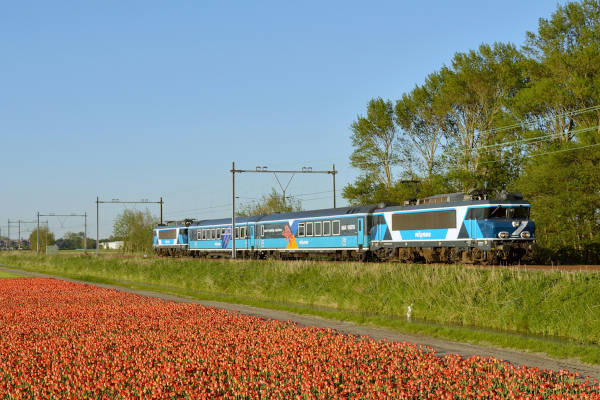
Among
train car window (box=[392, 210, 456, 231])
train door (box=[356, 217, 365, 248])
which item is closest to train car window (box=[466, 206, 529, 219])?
train car window (box=[392, 210, 456, 231])

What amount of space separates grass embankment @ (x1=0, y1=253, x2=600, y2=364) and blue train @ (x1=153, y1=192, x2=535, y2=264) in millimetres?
7299

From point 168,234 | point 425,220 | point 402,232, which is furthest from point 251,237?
point 425,220

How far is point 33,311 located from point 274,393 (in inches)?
644

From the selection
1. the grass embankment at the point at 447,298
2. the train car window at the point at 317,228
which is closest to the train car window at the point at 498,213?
the grass embankment at the point at 447,298

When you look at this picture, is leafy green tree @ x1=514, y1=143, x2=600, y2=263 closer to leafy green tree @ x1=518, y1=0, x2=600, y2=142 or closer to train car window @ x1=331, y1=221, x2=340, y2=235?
leafy green tree @ x1=518, y1=0, x2=600, y2=142

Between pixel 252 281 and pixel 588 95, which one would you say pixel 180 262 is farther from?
pixel 588 95

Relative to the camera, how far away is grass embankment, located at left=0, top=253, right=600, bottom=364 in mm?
20688

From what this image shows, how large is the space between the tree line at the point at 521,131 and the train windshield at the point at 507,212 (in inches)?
160

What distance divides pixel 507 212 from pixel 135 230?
96.5m

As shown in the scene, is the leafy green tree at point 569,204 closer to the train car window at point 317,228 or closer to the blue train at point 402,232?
the blue train at point 402,232

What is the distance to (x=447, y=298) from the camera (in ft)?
84.1

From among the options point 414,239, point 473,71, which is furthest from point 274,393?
point 473,71

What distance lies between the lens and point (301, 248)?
5366 cm

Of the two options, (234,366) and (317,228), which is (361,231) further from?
(234,366)
